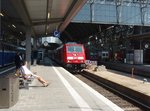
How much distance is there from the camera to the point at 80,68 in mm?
38188

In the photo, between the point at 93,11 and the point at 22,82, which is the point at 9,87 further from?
the point at 93,11

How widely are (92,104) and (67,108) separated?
1.26 meters

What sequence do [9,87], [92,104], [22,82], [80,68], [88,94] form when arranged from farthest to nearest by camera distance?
[80,68]
[22,82]
[88,94]
[92,104]
[9,87]

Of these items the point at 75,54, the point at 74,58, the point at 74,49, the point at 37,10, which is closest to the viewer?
the point at 37,10

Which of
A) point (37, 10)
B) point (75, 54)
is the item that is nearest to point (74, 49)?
point (75, 54)

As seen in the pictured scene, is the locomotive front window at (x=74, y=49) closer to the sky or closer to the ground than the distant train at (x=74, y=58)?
closer to the sky

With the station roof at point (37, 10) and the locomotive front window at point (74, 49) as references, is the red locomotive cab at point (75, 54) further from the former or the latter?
the station roof at point (37, 10)

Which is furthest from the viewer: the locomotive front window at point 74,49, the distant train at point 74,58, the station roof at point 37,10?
the locomotive front window at point 74,49

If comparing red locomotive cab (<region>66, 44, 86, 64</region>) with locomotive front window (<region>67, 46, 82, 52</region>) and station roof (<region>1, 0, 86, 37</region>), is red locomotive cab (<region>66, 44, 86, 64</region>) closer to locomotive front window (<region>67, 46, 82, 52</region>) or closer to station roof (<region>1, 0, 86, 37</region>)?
locomotive front window (<region>67, 46, 82, 52</region>)

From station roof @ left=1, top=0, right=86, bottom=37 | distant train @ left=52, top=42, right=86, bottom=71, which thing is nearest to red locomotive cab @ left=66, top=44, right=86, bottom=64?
distant train @ left=52, top=42, right=86, bottom=71

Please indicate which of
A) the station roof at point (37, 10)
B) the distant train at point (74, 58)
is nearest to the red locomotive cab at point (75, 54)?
the distant train at point (74, 58)

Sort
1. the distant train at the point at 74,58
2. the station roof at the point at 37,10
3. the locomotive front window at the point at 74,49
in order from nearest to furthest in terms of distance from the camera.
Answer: the station roof at the point at 37,10
the distant train at the point at 74,58
the locomotive front window at the point at 74,49

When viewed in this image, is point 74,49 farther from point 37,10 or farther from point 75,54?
point 37,10

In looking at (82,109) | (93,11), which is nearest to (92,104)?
(82,109)
